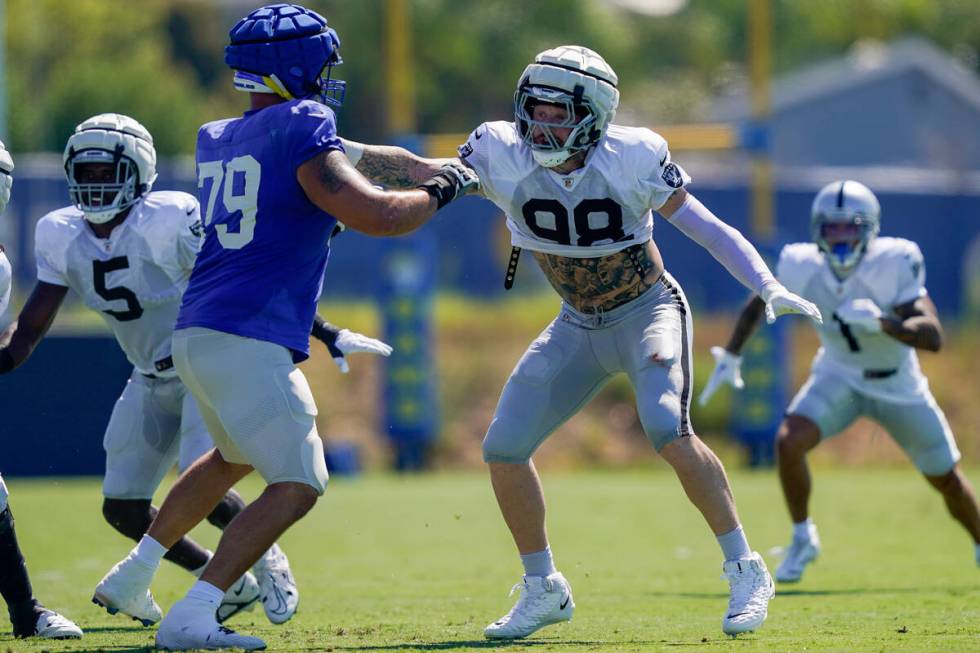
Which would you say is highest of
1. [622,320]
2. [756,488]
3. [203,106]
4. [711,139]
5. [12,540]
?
[622,320]

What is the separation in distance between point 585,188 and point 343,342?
100 cm

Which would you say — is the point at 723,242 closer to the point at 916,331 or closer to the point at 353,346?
the point at 353,346

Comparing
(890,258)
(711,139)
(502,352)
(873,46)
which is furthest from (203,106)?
(890,258)

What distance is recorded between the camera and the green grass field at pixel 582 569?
5.23m

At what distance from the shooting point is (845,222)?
7656 mm

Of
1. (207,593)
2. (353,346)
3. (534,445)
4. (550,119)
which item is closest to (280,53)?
(550,119)

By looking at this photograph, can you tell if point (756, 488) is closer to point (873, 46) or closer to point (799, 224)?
point (799, 224)

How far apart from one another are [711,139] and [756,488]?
3572 mm

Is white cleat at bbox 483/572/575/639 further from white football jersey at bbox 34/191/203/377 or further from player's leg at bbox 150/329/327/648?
white football jersey at bbox 34/191/203/377

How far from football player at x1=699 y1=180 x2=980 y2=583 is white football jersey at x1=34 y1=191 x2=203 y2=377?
3.14 meters

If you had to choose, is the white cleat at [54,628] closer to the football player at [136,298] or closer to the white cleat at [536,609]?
the football player at [136,298]

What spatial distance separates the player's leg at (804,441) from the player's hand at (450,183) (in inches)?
117

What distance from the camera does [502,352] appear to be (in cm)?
1927

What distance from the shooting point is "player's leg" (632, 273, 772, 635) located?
5.15 m
